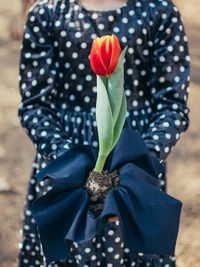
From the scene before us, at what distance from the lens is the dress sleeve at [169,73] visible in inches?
42.2

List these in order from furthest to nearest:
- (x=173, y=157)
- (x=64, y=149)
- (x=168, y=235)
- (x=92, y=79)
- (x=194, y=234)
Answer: (x=173, y=157) < (x=194, y=234) < (x=92, y=79) < (x=64, y=149) < (x=168, y=235)

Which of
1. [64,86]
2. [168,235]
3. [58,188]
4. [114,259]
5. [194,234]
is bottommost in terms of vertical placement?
[194,234]

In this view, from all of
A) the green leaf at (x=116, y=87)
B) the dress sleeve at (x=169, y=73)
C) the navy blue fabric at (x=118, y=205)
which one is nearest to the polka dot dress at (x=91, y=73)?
the dress sleeve at (x=169, y=73)

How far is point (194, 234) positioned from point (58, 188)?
52.3 inches

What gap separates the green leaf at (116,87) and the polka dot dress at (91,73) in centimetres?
28

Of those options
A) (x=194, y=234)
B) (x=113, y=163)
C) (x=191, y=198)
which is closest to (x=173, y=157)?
(x=191, y=198)

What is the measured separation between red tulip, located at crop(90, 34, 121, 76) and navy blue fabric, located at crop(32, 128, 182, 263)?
21cm

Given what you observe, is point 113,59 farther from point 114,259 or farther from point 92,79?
point 114,259

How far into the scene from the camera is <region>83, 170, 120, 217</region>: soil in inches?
33.5

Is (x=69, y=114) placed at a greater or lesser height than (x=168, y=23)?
lesser

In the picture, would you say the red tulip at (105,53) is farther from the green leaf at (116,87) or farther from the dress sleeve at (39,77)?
the dress sleeve at (39,77)

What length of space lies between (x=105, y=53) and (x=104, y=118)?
13cm

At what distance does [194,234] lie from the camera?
6.56 feet

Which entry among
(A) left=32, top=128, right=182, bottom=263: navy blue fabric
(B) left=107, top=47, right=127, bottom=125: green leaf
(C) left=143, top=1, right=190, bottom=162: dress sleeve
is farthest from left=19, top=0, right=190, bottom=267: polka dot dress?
(B) left=107, top=47, right=127, bottom=125: green leaf
